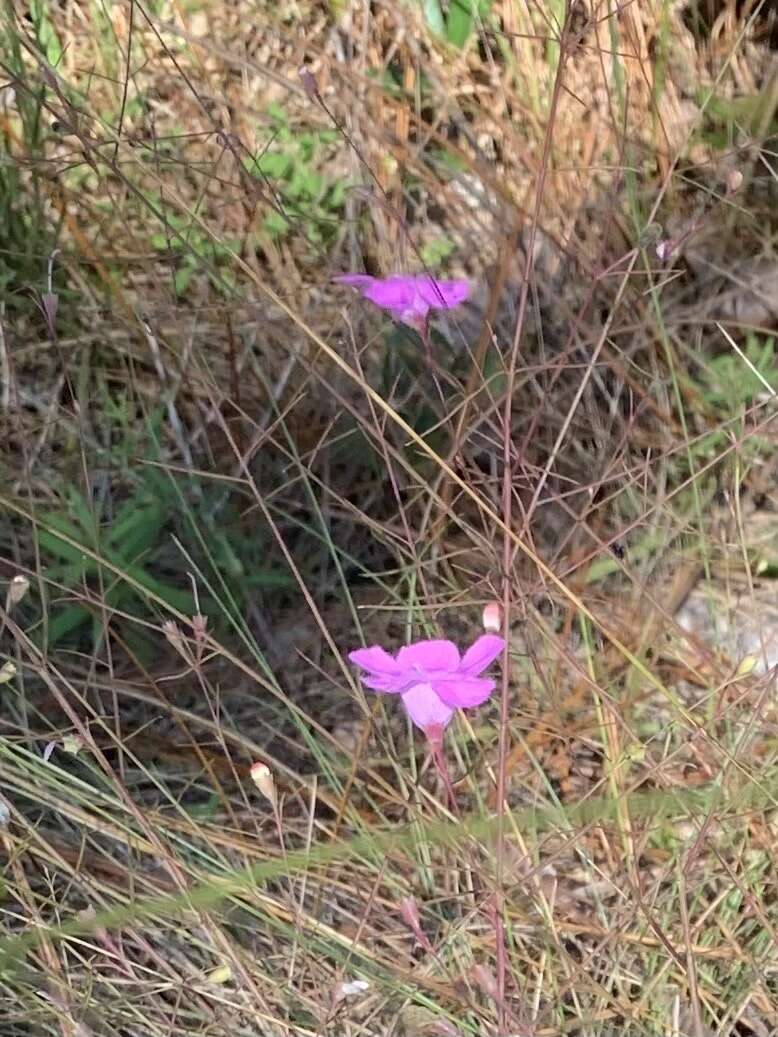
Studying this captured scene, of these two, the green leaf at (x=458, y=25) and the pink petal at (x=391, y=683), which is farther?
the green leaf at (x=458, y=25)

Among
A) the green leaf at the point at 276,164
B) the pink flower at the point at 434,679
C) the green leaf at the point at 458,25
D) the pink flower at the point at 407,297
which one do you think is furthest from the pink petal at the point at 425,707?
the green leaf at the point at 458,25

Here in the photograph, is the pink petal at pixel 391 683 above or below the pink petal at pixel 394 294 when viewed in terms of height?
below

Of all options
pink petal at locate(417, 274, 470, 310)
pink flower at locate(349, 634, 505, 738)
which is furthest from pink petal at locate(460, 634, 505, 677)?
pink petal at locate(417, 274, 470, 310)

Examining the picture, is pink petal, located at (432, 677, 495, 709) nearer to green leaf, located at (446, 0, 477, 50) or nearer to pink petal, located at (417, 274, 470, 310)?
pink petal, located at (417, 274, 470, 310)

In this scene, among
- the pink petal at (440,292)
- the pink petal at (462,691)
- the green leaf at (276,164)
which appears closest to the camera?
the pink petal at (462,691)

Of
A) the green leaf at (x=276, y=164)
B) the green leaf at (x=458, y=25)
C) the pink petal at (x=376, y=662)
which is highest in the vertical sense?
the green leaf at (x=458, y=25)

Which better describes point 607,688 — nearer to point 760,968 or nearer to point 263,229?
point 760,968

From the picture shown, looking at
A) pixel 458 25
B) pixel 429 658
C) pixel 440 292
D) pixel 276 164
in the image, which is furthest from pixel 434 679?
pixel 458 25

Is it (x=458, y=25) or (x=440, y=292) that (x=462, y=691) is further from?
(x=458, y=25)

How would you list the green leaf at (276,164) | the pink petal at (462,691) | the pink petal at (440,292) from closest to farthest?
the pink petal at (462,691), the pink petal at (440,292), the green leaf at (276,164)

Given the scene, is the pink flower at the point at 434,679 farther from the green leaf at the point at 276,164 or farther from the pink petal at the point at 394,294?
the green leaf at the point at 276,164
